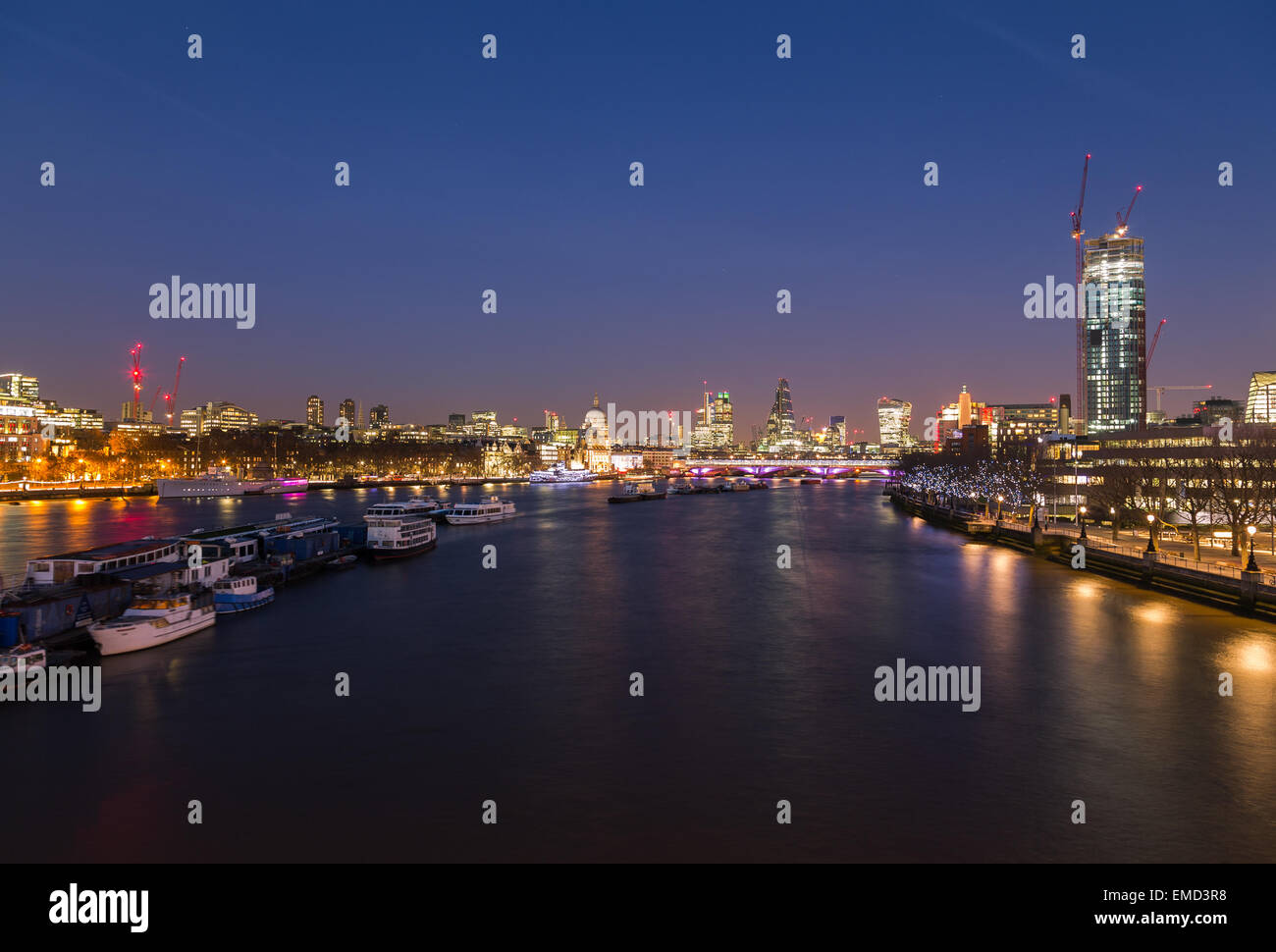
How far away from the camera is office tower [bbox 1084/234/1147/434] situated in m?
196

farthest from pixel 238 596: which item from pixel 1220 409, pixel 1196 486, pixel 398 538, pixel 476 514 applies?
pixel 1220 409

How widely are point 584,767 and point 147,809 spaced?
316 inches

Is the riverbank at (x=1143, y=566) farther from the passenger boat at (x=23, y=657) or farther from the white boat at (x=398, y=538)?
the white boat at (x=398, y=538)

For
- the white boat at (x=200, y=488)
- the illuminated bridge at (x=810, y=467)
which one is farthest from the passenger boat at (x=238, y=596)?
the illuminated bridge at (x=810, y=467)

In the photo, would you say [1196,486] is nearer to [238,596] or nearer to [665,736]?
[665,736]

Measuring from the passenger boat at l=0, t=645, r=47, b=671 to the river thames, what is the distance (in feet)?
6.96

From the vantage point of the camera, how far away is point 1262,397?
17750 centimetres

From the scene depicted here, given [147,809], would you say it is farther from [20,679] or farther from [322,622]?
[322,622]

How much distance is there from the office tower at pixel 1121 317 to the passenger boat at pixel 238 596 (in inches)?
Result: 8079

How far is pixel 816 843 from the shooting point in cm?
1302

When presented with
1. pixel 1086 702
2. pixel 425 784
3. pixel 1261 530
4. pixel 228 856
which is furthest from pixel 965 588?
pixel 228 856

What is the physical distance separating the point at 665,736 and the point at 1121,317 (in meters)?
221
